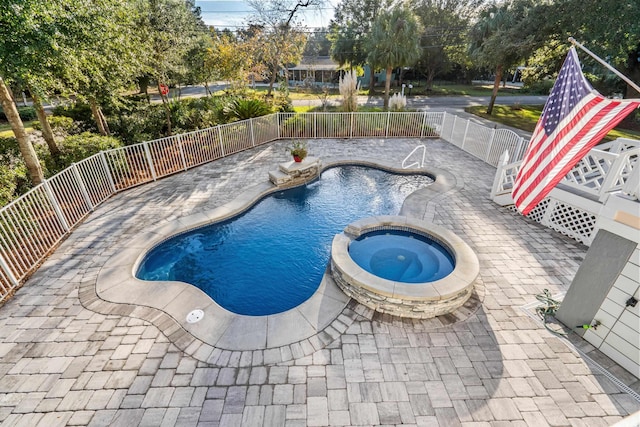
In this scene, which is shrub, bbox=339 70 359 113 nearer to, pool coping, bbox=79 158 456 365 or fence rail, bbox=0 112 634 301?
fence rail, bbox=0 112 634 301

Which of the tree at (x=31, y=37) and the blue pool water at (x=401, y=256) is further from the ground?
the tree at (x=31, y=37)

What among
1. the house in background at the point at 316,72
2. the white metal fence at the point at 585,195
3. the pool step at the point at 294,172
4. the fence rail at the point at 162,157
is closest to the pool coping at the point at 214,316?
the fence rail at the point at 162,157

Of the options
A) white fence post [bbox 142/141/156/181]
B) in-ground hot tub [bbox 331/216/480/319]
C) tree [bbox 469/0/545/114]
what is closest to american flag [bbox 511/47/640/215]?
in-ground hot tub [bbox 331/216/480/319]

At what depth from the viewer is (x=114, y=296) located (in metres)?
5.12

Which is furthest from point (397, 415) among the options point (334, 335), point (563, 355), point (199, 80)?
point (199, 80)

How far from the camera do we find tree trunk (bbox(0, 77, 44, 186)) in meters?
6.55

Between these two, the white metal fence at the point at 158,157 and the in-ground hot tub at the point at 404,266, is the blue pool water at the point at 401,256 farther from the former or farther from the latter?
the white metal fence at the point at 158,157

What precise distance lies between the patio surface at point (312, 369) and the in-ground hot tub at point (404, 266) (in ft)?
0.98

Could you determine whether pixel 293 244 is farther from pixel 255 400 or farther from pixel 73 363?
pixel 73 363

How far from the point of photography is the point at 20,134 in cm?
688

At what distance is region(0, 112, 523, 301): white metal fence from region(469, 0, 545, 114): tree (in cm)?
723

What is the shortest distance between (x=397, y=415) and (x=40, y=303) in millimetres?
6099

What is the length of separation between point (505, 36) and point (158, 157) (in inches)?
784

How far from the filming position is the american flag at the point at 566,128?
3258 mm
